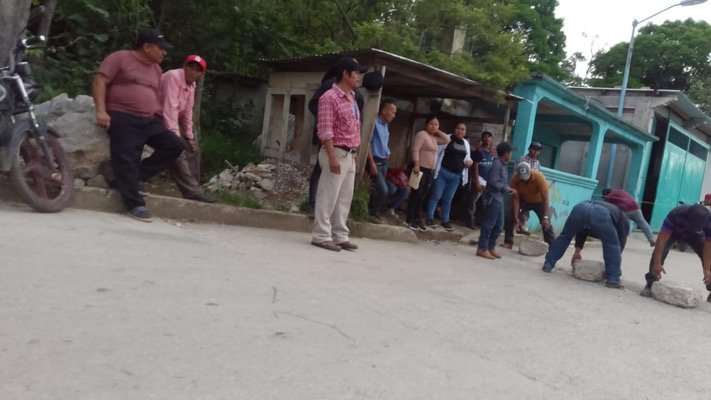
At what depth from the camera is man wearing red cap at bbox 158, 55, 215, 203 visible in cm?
582

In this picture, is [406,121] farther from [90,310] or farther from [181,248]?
[90,310]

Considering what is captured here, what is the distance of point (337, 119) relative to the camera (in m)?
5.63

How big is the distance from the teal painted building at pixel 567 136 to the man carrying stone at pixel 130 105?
6.76 meters

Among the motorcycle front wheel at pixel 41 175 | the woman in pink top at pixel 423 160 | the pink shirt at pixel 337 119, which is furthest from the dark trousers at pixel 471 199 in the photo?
the motorcycle front wheel at pixel 41 175

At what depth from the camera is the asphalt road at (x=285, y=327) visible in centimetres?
244

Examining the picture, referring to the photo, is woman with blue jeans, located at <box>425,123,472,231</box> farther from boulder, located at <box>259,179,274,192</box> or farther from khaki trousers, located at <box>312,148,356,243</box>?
khaki trousers, located at <box>312,148,356,243</box>

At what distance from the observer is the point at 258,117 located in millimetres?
10469

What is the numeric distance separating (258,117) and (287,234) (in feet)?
15.1

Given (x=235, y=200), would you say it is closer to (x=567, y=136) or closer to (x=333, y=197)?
(x=333, y=197)

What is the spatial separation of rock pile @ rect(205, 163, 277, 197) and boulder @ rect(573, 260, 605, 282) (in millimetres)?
3831

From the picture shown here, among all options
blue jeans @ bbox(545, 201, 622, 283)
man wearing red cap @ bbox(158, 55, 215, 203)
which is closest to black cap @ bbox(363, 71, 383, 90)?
man wearing red cap @ bbox(158, 55, 215, 203)

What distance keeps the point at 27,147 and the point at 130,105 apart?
919 mm

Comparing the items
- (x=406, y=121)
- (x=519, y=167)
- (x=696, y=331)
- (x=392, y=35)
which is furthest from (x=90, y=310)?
(x=406, y=121)

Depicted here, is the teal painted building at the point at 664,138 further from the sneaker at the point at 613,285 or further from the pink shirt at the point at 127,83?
the pink shirt at the point at 127,83
